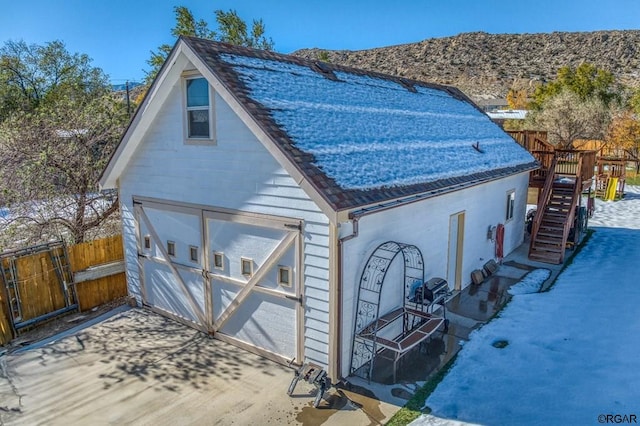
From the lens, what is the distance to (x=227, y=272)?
26.6ft

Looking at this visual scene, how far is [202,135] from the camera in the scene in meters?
7.97

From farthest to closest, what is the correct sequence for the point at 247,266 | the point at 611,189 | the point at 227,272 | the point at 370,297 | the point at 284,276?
the point at 611,189 < the point at 227,272 < the point at 247,266 < the point at 370,297 < the point at 284,276

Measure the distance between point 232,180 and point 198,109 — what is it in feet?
4.94

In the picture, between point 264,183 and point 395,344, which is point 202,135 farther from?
point 395,344

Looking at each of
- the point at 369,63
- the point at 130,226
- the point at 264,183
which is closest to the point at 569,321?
the point at 264,183

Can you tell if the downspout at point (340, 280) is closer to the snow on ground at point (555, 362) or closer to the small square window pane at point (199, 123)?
the snow on ground at point (555, 362)

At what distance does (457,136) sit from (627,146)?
26574 mm

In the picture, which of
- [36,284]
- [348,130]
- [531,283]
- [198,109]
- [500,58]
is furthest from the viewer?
[500,58]

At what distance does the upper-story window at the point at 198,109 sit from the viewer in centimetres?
772

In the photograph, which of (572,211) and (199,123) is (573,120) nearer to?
(572,211)

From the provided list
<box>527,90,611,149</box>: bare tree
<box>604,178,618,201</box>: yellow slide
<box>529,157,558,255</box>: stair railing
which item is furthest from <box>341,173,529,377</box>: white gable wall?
<box>527,90,611,149</box>: bare tree

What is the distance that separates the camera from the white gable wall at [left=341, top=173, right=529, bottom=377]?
274 inches

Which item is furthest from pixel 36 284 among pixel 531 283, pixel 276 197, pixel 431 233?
pixel 531 283

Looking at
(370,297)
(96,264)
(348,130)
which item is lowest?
(96,264)
